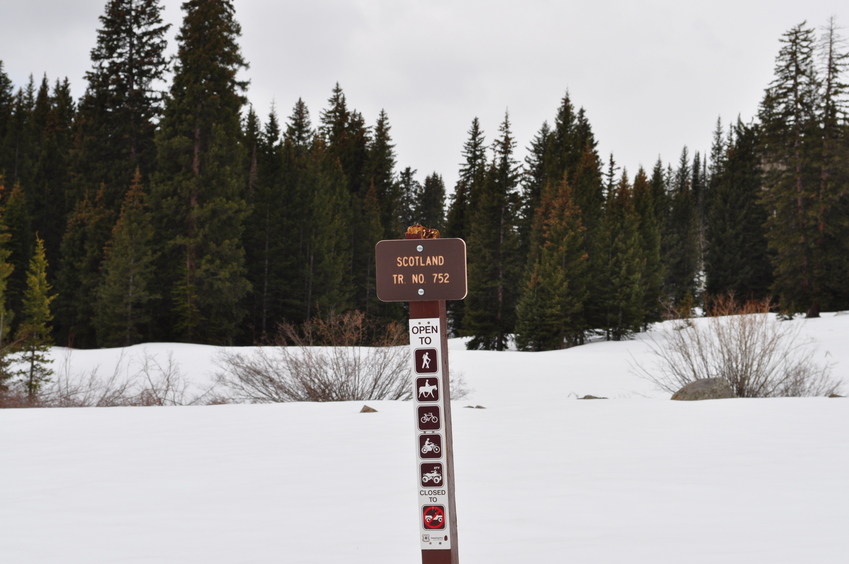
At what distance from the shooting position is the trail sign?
169 inches

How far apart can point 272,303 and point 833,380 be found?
33085 millimetres

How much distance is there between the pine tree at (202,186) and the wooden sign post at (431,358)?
3130 cm

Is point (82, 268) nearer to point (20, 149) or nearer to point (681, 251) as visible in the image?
point (20, 149)

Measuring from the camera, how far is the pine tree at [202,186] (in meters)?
34.7

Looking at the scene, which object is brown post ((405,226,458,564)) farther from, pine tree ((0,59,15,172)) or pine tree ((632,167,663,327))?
pine tree ((0,59,15,172))

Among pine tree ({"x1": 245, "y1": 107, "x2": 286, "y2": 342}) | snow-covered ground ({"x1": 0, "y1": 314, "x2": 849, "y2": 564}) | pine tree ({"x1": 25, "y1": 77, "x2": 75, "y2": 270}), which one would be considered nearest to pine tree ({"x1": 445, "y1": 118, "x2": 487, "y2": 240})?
pine tree ({"x1": 245, "y1": 107, "x2": 286, "y2": 342})

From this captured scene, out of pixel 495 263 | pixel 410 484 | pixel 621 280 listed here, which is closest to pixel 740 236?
pixel 621 280

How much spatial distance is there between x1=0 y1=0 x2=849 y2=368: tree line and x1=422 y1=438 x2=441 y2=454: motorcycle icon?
80.5ft

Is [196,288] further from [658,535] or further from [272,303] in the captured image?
[658,535]

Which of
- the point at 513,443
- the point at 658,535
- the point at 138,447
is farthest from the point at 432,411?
the point at 138,447

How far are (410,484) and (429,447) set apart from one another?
335 centimetres

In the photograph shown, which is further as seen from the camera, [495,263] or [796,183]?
[495,263]

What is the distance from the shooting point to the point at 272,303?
45.8 metres

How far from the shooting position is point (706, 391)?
13719 millimetres
